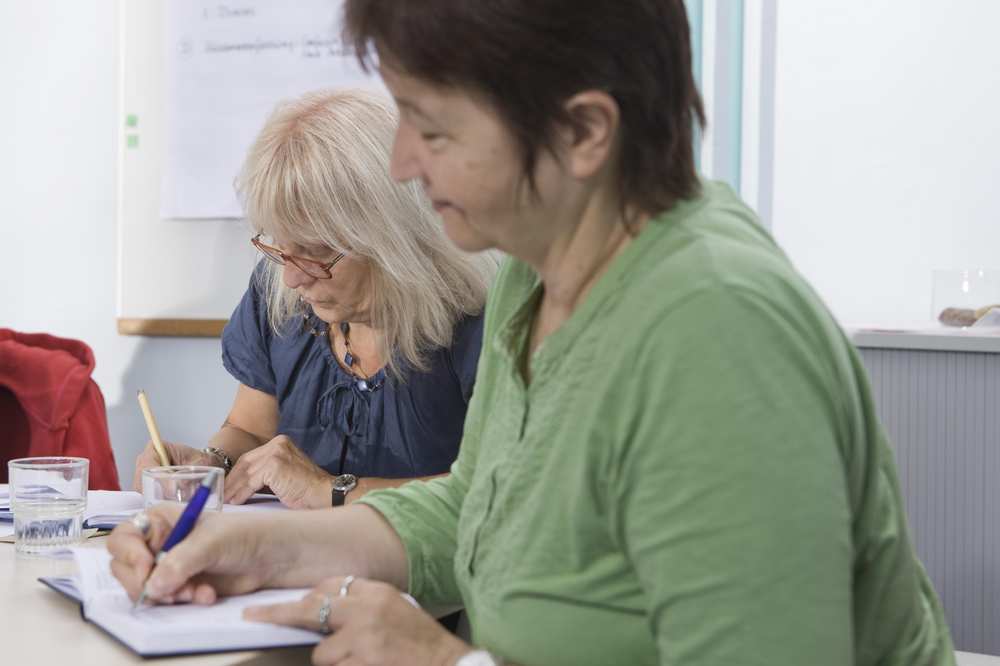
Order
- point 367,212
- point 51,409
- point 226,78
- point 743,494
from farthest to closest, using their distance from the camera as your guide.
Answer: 1. point 226,78
2. point 51,409
3. point 367,212
4. point 743,494

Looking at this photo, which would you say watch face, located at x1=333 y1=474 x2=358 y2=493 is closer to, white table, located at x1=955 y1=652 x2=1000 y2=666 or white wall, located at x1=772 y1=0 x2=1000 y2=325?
white table, located at x1=955 y1=652 x2=1000 y2=666

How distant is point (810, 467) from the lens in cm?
74

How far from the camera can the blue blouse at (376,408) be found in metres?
1.82

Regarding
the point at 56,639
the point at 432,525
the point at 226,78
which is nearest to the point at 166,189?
the point at 226,78

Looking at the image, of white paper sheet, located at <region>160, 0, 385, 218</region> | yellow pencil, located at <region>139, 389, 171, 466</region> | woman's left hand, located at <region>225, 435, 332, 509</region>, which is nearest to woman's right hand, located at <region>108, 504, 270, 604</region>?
woman's left hand, located at <region>225, 435, 332, 509</region>

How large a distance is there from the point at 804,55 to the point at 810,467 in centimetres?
195

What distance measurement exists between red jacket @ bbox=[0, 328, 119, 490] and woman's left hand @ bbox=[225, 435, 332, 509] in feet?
2.25

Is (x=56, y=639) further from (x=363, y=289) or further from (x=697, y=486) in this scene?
(x=363, y=289)

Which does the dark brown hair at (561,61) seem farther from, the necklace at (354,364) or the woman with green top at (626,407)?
the necklace at (354,364)

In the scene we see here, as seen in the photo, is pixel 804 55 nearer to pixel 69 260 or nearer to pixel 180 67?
pixel 180 67

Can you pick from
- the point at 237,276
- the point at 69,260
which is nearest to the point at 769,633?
the point at 237,276

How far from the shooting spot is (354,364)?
190 cm

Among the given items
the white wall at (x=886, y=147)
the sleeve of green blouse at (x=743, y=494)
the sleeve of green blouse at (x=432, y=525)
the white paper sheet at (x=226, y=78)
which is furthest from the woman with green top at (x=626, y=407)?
the white paper sheet at (x=226, y=78)

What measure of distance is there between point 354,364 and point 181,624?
0.95m
